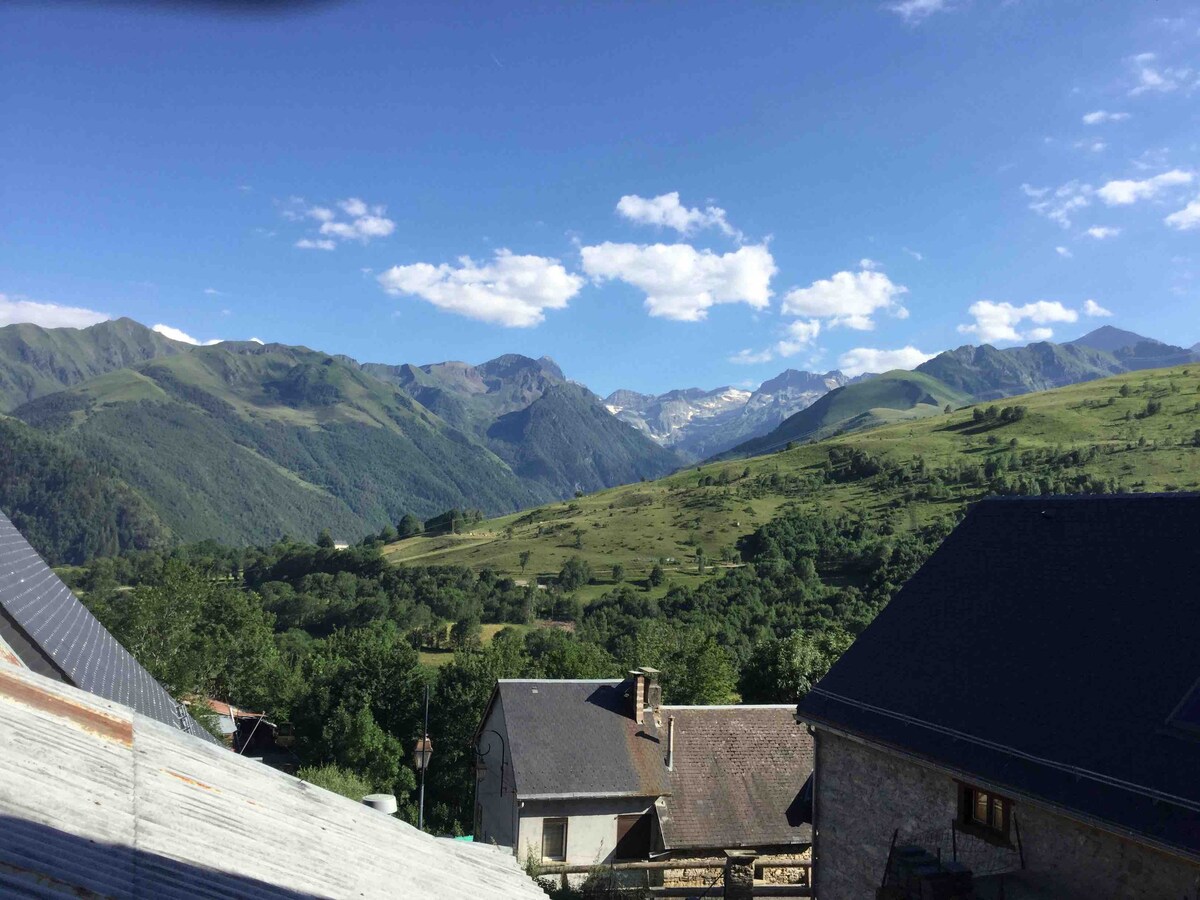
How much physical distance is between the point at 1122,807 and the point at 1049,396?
608ft

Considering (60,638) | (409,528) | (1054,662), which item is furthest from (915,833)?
(409,528)

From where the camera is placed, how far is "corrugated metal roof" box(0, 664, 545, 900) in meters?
3.69

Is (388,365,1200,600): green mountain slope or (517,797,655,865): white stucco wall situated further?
(388,365,1200,600): green mountain slope

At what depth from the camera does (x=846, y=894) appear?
41.8 feet

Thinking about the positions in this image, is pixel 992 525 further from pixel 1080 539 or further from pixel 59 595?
pixel 59 595

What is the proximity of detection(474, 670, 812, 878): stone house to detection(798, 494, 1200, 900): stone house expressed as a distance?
10062 millimetres

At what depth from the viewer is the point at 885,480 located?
4916 inches

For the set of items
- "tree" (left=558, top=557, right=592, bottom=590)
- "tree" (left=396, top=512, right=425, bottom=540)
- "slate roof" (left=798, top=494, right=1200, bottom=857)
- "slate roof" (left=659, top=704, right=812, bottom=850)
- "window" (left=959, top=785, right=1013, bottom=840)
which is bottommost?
"tree" (left=558, top=557, right=592, bottom=590)

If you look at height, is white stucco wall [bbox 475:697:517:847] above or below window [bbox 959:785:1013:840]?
below

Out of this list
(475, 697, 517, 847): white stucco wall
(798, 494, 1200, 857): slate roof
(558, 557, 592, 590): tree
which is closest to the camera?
(798, 494, 1200, 857): slate roof

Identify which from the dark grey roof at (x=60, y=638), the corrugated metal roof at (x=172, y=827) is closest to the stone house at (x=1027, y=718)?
the corrugated metal roof at (x=172, y=827)

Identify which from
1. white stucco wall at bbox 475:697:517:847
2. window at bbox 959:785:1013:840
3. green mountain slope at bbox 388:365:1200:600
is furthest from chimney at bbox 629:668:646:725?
green mountain slope at bbox 388:365:1200:600

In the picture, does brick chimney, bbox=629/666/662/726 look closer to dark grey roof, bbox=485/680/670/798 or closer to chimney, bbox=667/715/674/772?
dark grey roof, bbox=485/680/670/798

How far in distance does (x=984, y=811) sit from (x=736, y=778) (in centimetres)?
1469
